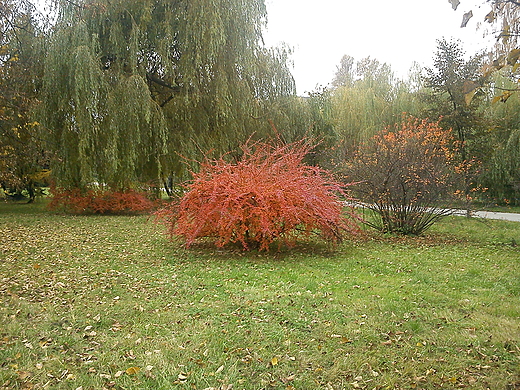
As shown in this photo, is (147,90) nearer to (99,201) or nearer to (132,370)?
(99,201)

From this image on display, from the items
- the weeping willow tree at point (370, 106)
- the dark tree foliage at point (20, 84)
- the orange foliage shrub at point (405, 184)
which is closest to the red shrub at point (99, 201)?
the dark tree foliage at point (20, 84)

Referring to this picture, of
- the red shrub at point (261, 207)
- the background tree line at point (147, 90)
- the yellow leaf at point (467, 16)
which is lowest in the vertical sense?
the red shrub at point (261, 207)

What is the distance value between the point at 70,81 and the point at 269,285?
8.32 m

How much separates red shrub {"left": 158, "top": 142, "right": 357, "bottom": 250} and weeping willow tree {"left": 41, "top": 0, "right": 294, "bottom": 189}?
4.24 meters

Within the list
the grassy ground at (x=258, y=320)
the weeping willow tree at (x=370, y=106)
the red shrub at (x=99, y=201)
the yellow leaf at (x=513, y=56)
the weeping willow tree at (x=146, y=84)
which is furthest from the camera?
the weeping willow tree at (x=370, y=106)

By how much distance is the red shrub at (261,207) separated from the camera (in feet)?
21.6

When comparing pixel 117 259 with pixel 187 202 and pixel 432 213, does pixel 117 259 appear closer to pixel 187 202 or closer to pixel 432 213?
pixel 187 202

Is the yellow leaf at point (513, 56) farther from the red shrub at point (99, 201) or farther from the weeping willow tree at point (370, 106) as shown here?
the weeping willow tree at point (370, 106)

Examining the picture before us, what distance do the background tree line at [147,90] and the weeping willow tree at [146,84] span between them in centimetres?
3

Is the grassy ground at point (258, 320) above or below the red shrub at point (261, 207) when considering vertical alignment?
below

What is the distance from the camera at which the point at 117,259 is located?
21.7ft

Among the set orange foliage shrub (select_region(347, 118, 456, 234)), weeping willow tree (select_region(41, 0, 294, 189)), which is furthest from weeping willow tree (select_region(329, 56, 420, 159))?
orange foliage shrub (select_region(347, 118, 456, 234))

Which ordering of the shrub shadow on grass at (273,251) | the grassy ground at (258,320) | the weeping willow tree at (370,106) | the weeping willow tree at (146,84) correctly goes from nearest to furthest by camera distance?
the grassy ground at (258,320), the shrub shadow on grass at (273,251), the weeping willow tree at (146,84), the weeping willow tree at (370,106)

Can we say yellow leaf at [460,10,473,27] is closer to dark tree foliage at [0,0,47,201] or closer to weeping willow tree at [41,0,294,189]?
weeping willow tree at [41,0,294,189]
